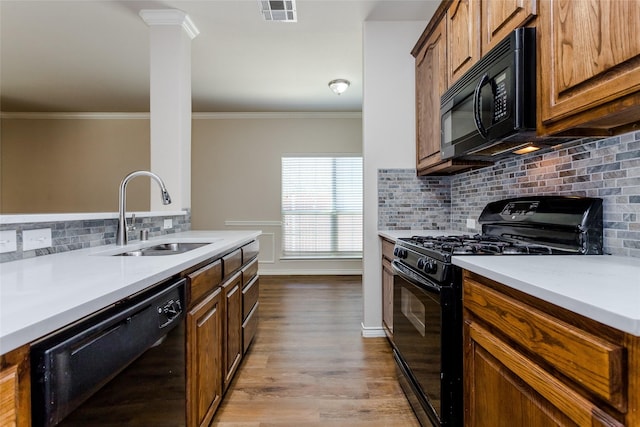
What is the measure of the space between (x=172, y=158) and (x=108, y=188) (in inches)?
143

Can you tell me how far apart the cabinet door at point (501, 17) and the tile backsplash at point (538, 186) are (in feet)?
1.89

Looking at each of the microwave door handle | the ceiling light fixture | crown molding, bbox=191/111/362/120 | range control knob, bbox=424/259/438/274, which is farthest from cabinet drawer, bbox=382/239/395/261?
crown molding, bbox=191/111/362/120

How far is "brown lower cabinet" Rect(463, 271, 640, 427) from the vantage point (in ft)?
1.96

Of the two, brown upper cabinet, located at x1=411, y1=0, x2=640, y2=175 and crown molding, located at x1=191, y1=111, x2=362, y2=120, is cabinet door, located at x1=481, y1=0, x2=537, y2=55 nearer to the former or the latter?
Result: brown upper cabinet, located at x1=411, y1=0, x2=640, y2=175

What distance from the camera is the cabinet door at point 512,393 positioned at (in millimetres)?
691

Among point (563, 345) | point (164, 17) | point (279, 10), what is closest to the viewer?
point (563, 345)

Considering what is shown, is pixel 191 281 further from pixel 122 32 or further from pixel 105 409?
pixel 122 32

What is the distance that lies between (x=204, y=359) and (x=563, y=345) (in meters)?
1.31

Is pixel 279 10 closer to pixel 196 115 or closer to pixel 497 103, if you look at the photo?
pixel 497 103

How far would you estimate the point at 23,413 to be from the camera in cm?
57

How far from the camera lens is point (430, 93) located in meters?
2.35

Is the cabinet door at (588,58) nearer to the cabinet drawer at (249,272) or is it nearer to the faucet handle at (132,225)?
the cabinet drawer at (249,272)

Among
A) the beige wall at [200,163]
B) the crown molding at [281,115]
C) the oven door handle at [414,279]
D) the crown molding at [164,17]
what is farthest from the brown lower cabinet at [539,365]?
the crown molding at [281,115]

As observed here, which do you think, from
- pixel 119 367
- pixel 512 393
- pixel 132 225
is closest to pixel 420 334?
pixel 512 393
